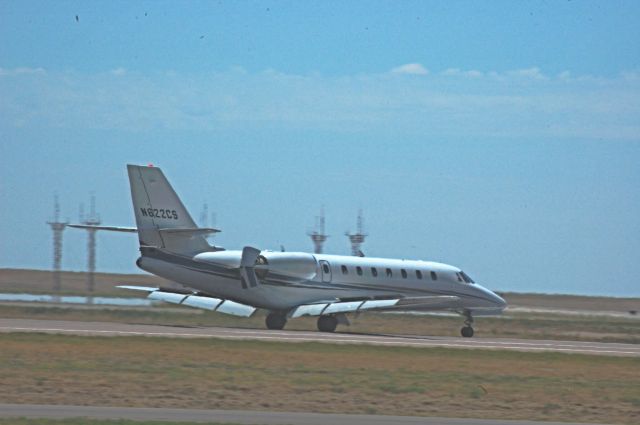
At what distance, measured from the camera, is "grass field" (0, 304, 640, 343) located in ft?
159

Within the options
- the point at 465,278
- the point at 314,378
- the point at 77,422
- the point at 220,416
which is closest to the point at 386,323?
the point at 465,278

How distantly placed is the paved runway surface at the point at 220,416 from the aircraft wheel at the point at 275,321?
24767 mm

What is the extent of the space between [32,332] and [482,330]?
24.8 metres

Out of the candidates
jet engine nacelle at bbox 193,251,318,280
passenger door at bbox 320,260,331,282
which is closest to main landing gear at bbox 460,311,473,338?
passenger door at bbox 320,260,331,282

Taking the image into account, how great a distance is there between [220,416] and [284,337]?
18784mm

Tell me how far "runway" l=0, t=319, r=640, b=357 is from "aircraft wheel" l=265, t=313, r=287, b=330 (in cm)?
269

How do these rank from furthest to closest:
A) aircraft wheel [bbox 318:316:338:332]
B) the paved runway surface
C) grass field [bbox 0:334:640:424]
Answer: aircraft wheel [bbox 318:316:338:332], grass field [bbox 0:334:640:424], the paved runway surface

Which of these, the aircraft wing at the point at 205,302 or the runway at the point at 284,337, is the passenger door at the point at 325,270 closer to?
the aircraft wing at the point at 205,302

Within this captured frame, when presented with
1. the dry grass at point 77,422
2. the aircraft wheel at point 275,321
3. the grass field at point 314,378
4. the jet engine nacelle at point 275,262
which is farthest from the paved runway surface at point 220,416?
the aircraft wheel at point 275,321

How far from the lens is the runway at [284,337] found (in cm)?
3762

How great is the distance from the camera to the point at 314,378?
26.9 meters

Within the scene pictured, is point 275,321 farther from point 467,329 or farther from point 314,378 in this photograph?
point 314,378

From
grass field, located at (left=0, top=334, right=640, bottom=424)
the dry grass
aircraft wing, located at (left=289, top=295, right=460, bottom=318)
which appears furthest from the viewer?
aircraft wing, located at (left=289, top=295, right=460, bottom=318)

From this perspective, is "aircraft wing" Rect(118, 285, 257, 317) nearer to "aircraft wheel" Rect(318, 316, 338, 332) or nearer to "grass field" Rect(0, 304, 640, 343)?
"grass field" Rect(0, 304, 640, 343)
